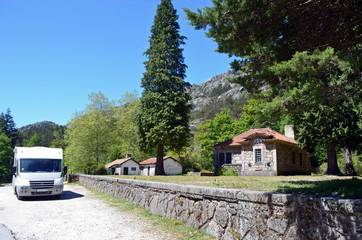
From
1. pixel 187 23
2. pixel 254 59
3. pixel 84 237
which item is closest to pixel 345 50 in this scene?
pixel 254 59

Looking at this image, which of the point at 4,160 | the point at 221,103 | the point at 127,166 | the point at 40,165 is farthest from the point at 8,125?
the point at 221,103

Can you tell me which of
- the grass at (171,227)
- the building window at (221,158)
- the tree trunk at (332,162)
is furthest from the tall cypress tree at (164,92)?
the grass at (171,227)

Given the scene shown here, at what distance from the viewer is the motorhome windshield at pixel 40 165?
42.2 ft

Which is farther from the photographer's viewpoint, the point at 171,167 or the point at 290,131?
the point at 171,167

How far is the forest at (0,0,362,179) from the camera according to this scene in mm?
4679

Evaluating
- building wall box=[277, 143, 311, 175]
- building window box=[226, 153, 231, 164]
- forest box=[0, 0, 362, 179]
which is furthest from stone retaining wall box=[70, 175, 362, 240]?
building window box=[226, 153, 231, 164]

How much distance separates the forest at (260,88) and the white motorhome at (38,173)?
10993 mm

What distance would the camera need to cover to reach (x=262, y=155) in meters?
23.5

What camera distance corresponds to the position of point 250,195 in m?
4.58

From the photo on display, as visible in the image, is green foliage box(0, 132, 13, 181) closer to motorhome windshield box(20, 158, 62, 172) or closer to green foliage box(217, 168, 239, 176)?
motorhome windshield box(20, 158, 62, 172)

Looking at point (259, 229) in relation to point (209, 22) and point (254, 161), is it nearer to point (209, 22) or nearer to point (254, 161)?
point (209, 22)

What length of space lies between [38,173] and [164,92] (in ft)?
54.2

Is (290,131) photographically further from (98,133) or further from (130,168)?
(130,168)

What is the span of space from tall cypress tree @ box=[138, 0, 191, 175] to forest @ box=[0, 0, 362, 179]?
11cm
